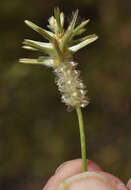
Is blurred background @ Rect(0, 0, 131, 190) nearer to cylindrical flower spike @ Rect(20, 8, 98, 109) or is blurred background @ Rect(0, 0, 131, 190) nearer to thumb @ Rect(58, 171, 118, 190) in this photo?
thumb @ Rect(58, 171, 118, 190)

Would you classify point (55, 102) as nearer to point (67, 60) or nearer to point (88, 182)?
point (88, 182)

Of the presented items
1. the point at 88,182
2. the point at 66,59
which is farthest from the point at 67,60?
the point at 88,182

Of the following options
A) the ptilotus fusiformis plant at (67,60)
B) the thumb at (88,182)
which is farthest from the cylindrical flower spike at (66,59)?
the thumb at (88,182)

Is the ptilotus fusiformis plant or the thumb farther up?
the ptilotus fusiformis plant

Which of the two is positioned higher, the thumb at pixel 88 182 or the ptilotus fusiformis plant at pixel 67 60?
the ptilotus fusiformis plant at pixel 67 60

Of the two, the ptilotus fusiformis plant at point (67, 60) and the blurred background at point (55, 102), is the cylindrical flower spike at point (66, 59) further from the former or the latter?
the blurred background at point (55, 102)

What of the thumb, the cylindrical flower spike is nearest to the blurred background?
the thumb

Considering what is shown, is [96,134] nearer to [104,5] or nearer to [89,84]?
[89,84]

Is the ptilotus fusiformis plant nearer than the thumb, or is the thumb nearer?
the ptilotus fusiformis plant
